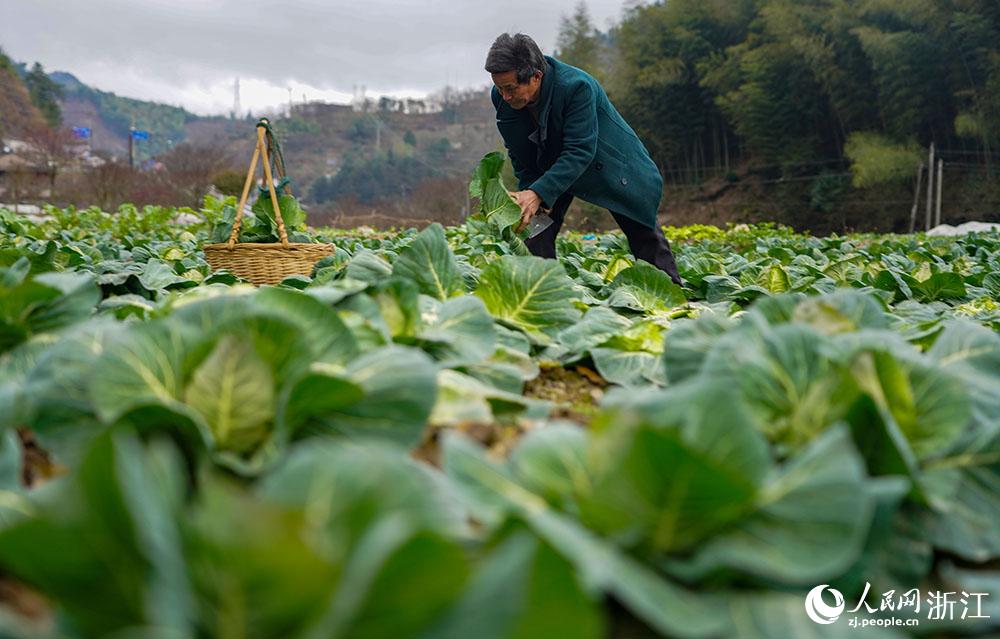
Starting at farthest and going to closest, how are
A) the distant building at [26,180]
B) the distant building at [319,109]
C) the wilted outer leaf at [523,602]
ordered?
1. the distant building at [319,109]
2. the distant building at [26,180]
3. the wilted outer leaf at [523,602]

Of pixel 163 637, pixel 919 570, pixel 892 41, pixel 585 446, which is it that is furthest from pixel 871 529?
pixel 892 41

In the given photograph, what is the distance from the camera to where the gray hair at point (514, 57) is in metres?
3.69

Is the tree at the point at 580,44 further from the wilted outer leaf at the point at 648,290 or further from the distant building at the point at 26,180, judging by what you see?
the wilted outer leaf at the point at 648,290

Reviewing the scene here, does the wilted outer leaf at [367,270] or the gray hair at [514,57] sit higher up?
the gray hair at [514,57]

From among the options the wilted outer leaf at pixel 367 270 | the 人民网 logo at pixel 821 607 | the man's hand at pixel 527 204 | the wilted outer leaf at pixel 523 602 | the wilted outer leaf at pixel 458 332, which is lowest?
→ the 人民网 logo at pixel 821 607

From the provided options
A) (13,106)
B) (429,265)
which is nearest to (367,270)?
(429,265)

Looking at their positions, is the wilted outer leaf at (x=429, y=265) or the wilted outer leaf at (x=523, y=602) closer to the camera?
the wilted outer leaf at (x=523, y=602)

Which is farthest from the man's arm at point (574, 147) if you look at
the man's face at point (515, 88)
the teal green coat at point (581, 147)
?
the man's face at point (515, 88)

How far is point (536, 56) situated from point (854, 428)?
3.41m

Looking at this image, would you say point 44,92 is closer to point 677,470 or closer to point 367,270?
point 367,270

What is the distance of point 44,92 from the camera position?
59844mm

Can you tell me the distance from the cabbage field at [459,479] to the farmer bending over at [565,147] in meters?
2.52

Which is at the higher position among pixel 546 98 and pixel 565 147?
pixel 546 98

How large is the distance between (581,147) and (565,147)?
0.09m
